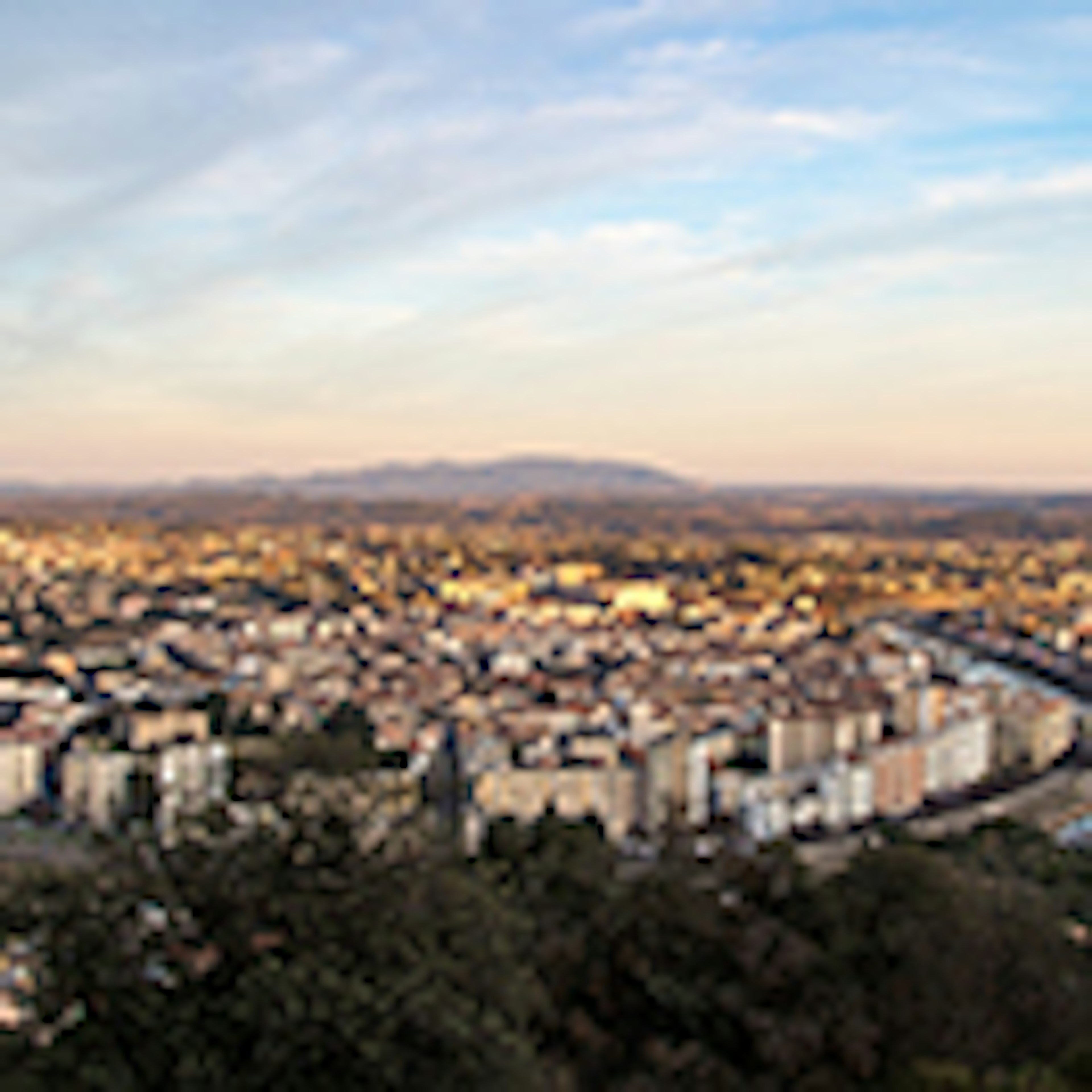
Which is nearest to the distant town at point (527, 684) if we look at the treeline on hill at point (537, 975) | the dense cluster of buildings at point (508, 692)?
the dense cluster of buildings at point (508, 692)

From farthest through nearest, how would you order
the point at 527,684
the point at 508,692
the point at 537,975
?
the point at 527,684 → the point at 508,692 → the point at 537,975

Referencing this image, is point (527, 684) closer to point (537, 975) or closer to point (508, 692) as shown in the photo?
point (508, 692)

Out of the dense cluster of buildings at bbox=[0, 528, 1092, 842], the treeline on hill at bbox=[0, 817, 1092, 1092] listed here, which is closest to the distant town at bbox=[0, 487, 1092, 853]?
the dense cluster of buildings at bbox=[0, 528, 1092, 842]

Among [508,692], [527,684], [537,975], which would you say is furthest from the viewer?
[527,684]

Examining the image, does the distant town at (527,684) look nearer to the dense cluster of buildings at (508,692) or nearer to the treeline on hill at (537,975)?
the dense cluster of buildings at (508,692)

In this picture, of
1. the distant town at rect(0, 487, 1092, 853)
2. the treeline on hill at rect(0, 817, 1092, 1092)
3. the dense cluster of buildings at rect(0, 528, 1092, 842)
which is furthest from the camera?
the dense cluster of buildings at rect(0, 528, 1092, 842)

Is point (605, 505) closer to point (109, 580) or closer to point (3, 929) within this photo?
point (109, 580)

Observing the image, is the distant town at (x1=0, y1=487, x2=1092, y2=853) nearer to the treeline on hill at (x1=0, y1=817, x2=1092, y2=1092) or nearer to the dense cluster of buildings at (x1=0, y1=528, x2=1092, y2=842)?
the dense cluster of buildings at (x1=0, y1=528, x2=1092, y2=842)


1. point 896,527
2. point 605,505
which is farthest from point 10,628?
point 605,505

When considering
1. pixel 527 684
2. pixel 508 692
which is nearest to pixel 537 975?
pixel 508 692
